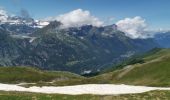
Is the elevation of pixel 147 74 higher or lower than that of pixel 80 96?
higher

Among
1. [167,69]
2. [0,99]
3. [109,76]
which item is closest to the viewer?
[0,99]

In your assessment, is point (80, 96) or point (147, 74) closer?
point (80, 96)

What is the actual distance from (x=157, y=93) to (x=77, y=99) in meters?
13.5

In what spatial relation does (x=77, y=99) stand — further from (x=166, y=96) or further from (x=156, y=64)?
(x=156, y=64)

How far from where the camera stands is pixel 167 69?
481ft

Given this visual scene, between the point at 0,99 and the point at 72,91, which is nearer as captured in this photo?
the point at 0,99

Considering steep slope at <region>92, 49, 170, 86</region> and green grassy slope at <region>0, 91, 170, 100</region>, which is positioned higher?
steep slope at <region>92, 49, 170, 86</region>

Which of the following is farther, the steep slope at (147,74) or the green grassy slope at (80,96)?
the steep slope at (147,74)

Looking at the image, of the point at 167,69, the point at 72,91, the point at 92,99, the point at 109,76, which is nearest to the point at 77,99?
the point at 92,99

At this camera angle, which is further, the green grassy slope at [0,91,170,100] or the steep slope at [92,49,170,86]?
the steep slope at [92,49,170,86]

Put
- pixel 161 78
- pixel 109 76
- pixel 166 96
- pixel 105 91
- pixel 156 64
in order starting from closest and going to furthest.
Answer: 1. pixel 166 96
2. pixel 105 91
3. pixel 161 78
4. pixel 156 64
5. pixel 109 76

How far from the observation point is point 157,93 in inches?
2213

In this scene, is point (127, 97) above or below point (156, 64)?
below

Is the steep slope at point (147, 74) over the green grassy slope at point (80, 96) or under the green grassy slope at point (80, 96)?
over
